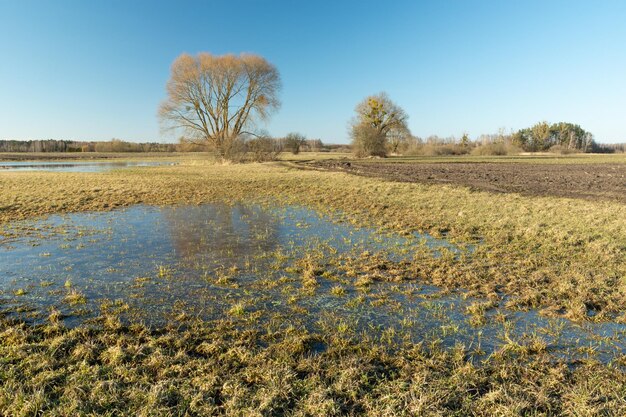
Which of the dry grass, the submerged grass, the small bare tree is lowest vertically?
the submerged grass

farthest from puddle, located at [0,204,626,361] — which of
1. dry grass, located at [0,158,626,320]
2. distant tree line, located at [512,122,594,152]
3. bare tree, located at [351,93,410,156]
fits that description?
distant tree line, located at [512,122,594,152]

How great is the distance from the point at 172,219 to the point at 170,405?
8.94m

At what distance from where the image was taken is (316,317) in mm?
4590

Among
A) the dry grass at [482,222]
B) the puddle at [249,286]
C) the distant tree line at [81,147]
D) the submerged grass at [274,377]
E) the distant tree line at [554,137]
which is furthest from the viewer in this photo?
the distant tree line at [81,147]

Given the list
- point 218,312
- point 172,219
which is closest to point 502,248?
point 218,312

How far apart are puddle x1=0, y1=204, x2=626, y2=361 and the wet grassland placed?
36 mm

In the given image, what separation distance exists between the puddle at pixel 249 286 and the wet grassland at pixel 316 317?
0.04 metres

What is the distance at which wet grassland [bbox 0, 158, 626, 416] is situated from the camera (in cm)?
301

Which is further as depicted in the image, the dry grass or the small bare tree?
the small bare tree

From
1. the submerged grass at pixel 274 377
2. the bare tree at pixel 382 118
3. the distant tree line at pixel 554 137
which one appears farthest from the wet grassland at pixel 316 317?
the distant tree line at pixel 554 137

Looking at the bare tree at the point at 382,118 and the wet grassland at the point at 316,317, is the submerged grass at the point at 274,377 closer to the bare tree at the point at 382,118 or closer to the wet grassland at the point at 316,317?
the wet grassland at the point at 316,317

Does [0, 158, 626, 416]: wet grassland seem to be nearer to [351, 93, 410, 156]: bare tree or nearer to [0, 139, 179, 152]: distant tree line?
[351, 93, 410, 156]: bare tree

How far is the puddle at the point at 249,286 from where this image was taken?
4285 mm

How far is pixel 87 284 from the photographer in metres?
5.65
